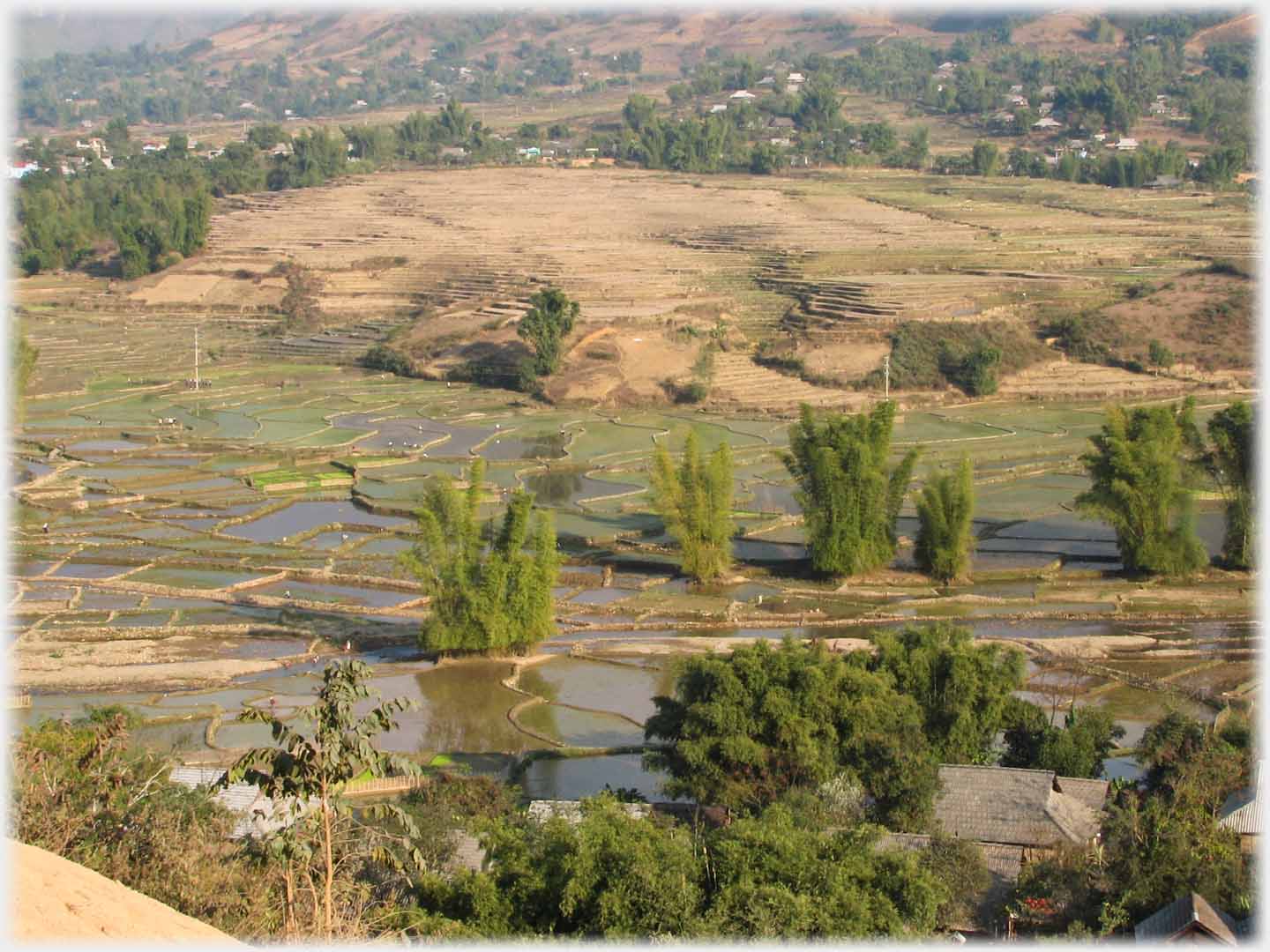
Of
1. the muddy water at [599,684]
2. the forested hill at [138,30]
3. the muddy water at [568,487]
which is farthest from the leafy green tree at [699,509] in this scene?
the forested hill at [138,30]

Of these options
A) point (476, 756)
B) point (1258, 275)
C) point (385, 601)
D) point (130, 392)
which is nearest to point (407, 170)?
point (130, 392)

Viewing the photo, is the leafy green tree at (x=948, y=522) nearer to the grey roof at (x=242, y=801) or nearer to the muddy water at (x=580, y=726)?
the muddy water at (x=580, y=726)

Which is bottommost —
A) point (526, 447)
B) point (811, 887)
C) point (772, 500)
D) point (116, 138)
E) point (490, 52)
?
point (772, 500)

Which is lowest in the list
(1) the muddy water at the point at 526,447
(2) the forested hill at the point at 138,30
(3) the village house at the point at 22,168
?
(1) the muddy water at the point at 526,447

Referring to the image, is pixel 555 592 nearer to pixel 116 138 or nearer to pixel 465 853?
pixel 465 853

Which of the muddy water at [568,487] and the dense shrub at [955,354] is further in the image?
the dense shrub at [955,354]

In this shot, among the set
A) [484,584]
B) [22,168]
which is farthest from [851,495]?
[22,168]

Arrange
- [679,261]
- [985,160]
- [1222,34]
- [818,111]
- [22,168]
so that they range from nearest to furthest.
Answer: [679,261] → [985,160] → [22,168] → [818,111] → [1222,34]
